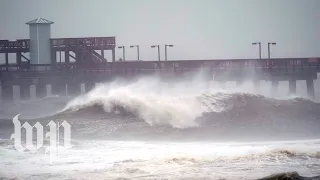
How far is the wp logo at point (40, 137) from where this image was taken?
20438 mm

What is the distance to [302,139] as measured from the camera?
2508 cm

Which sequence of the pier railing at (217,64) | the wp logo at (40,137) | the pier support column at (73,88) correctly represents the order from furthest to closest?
1. the pier support column at (73,88)
2. the pier railing at (217,64)
3. the wp logo at (40,137)

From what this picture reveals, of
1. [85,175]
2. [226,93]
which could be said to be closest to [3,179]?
[85,175]

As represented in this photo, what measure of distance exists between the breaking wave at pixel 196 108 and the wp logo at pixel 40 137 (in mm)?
4068

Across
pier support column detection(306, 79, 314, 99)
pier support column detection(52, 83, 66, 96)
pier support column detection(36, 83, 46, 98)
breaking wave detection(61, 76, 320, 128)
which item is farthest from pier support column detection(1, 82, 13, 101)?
pier support column detection(306, 79, 314, 99)

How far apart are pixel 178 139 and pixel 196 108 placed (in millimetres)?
7318

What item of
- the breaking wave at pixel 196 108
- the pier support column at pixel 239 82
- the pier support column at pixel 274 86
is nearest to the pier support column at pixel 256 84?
the pier support column at pixel 239 82

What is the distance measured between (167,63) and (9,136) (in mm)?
31446

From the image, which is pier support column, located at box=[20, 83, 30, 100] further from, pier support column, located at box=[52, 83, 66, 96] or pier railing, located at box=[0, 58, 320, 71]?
pier railing, located at box=[0, 58, 320, 71]

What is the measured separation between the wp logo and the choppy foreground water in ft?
1.01

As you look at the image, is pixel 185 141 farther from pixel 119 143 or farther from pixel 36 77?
pixel 36 77

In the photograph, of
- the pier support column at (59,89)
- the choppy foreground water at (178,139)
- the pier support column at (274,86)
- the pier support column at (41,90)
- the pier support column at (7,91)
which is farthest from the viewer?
the pier support column at (7,91)

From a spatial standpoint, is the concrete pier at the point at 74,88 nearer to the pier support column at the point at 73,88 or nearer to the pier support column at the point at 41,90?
the pier support column at the point at 73,88

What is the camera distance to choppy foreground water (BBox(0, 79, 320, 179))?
53.5 feet
